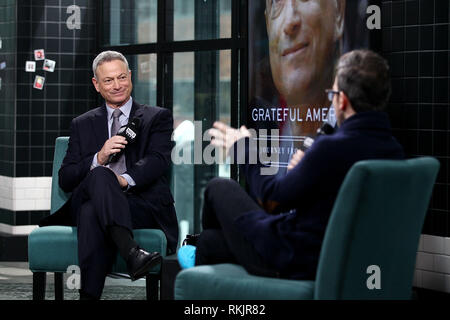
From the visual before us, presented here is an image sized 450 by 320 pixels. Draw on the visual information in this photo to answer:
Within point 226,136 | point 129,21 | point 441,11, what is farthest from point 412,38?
point 129,21

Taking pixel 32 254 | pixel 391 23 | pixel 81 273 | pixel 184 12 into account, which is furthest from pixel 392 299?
pixel 184 12

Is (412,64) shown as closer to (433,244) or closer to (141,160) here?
(433,244)

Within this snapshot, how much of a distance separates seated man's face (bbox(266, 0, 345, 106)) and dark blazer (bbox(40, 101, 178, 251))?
1.12 m

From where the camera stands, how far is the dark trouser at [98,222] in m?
3.52

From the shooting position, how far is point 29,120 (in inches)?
260

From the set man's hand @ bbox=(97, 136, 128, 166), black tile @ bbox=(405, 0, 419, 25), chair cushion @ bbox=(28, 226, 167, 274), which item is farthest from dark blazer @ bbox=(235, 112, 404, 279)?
black tile @ bbox=(405, 0, 419, 25)

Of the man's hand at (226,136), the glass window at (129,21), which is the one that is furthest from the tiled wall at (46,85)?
the man's hand at (226,136)

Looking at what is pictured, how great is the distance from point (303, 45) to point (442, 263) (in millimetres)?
1530

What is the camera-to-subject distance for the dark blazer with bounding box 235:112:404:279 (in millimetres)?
2537

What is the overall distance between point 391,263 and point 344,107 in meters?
0.52

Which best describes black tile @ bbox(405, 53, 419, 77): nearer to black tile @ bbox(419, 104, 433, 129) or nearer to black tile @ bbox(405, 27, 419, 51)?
black tile @ bbox(405, 27, 419, 51)

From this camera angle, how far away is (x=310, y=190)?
2.56 m

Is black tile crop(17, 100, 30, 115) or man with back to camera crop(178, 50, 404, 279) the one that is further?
black tile crop(17, 100, 30, 115)

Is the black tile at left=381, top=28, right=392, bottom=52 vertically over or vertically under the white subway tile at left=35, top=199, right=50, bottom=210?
over
